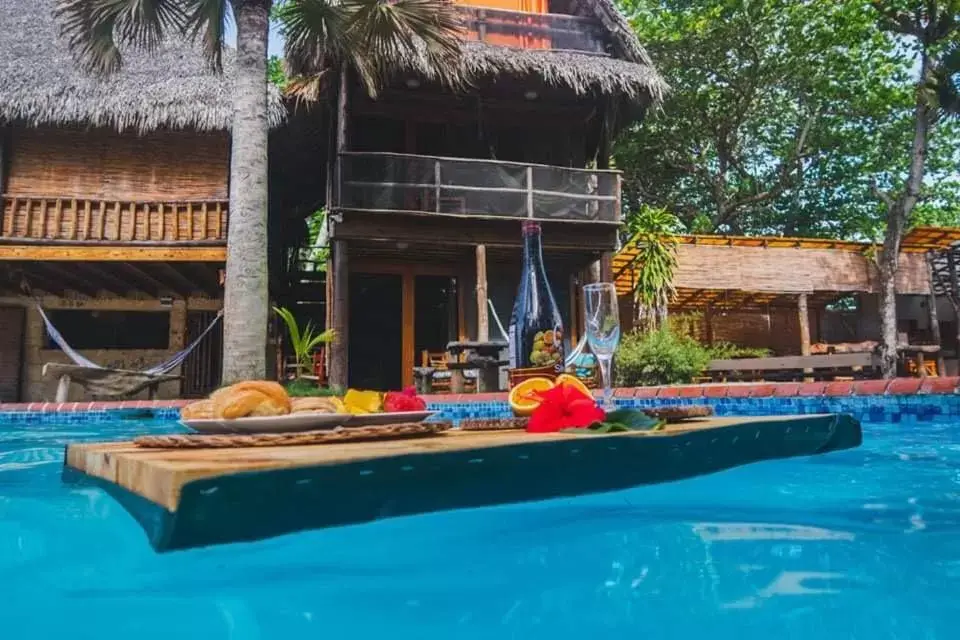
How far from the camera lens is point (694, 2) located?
1720 cm

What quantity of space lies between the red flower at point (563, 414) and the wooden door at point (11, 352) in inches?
475

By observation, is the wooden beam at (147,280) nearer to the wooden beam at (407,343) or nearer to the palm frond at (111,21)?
the palm frond at (111,21)

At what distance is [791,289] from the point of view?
14766 millimetres

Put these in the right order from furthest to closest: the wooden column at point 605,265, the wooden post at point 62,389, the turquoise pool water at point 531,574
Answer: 1. the wooden column at point 605,265
2. the wooden post at point 62,389
3. the turquoise pool water at point 531,574

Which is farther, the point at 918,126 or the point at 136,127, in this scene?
the point at 918,126

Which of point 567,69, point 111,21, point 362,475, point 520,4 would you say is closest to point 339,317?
point 111,21

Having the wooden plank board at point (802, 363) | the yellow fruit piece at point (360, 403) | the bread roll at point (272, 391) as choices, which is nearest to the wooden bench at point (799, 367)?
the wooden plank board at point (802, 363)

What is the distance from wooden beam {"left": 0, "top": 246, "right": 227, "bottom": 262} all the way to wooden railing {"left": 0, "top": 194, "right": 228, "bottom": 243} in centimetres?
23

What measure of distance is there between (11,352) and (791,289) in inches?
559

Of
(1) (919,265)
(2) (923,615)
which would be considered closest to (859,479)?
(2) (923,615)

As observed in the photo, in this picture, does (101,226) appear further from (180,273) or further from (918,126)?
(918,126)

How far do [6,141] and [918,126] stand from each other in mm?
14933

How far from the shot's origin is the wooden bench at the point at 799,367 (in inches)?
374

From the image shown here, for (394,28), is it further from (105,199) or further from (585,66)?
(105,199)
